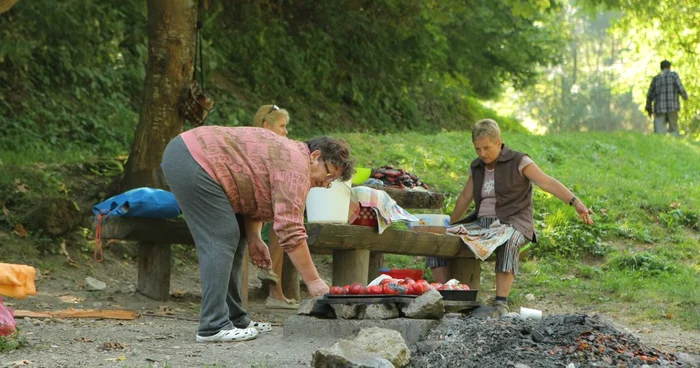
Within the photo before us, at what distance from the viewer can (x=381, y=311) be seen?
230 inches

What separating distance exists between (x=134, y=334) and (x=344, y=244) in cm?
173

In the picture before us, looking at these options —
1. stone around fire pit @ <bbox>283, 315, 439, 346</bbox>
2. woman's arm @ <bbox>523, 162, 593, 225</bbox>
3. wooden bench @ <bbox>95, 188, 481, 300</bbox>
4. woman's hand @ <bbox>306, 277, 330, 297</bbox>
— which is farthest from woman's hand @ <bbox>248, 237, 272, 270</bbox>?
woman's arm @ <bbox>523, 162, 593, 225</bbox>

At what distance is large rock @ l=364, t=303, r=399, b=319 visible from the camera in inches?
230

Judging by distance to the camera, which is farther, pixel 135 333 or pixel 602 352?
pixel 135 333

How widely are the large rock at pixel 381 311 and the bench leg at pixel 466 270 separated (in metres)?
2.76

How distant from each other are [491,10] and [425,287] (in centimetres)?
1299

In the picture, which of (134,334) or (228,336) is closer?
(228,336)

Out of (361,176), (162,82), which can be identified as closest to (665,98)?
(162,82)

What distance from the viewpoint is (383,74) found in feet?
66.0

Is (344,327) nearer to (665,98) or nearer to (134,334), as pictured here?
(134,334)

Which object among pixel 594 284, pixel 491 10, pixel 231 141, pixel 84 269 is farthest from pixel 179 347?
pixel 491 10

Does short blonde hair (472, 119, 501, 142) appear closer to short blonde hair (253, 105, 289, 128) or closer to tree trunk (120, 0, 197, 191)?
short blonde hair (253, 105, 289, 128)

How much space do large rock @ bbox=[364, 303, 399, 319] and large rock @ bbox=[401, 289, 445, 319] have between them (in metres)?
0.08

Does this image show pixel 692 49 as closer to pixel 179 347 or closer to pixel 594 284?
pixel 594 284
